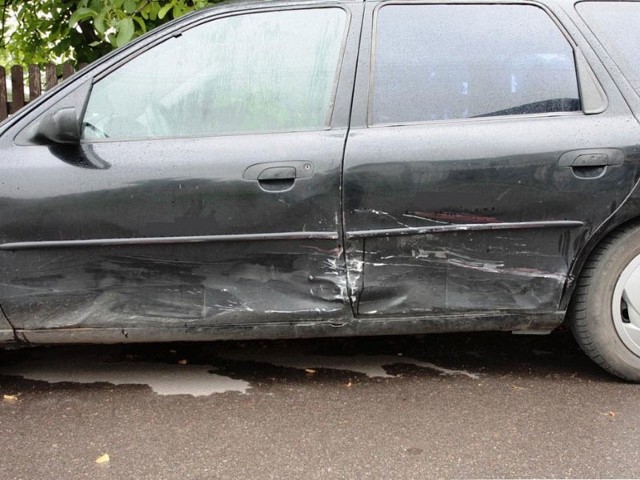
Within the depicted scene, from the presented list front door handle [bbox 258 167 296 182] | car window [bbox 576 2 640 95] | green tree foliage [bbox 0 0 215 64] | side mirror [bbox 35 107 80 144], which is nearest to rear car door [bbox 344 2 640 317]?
car window [bbox 576 2 640 95]

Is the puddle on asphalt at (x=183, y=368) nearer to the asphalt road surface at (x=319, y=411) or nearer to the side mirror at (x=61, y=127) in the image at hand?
the asphalt road surface at (x=319, y=411)

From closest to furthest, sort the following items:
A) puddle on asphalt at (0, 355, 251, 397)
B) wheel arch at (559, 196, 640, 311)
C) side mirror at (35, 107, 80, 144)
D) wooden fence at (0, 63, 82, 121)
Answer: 1. side mirror at (35, 107, 80, 144)
2. wheel arch at (559, 196, 640, 311)
3. puddle on asphalt at (0, 355, 251, 397)
4. wooden fence at (0, 63, 82, 121)

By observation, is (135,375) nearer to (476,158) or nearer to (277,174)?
(277,174)

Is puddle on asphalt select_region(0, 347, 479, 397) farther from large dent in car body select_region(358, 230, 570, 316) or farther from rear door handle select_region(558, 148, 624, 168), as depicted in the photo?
rear door handle select_region(558, 148, 624, 168)

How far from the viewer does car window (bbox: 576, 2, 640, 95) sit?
2881mm

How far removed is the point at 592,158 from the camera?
2732mm

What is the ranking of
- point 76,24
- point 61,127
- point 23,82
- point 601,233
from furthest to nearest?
1. point 23,82
2. point 76,24
3. point 601,233
4. point 61,127

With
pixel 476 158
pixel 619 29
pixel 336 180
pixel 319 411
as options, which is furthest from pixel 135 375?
pixel 619 29

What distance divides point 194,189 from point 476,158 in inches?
45.2

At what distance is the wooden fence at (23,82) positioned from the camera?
17.6 ft

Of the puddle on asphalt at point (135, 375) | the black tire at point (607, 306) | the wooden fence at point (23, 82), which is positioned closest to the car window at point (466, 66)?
the black tire at point (607, 306)

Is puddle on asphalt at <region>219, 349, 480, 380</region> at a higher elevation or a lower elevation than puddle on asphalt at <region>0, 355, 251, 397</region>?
lower

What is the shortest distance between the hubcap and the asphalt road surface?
272mm

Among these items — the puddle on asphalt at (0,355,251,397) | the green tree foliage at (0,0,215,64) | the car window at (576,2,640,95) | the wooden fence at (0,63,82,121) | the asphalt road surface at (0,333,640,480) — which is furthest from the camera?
the wooden fence at (0,63,82,121)
